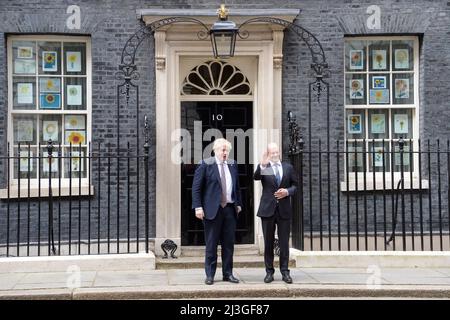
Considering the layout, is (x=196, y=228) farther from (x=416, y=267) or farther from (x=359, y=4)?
(x=359, y=4)

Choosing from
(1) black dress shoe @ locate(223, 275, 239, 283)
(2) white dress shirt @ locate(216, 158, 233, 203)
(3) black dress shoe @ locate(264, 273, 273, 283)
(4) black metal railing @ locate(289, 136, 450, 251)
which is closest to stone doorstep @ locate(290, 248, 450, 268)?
(4) black metal railing @ locate(289, 136, 450, 251)

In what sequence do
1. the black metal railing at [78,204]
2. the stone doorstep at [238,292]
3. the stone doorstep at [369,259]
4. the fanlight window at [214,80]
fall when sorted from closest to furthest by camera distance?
the stone doorstep at [238,292]
the stone doorstep at [369,259]
the black metal railing at [78,204]
the fanlight window at [214,80]

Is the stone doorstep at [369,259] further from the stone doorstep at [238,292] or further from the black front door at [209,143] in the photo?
the black front door at [209,143]

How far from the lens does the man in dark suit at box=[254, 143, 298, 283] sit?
842cm

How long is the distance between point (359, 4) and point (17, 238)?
644cm

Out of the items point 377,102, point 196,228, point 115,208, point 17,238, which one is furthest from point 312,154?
point 17,238

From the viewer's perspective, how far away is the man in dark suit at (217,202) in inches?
329

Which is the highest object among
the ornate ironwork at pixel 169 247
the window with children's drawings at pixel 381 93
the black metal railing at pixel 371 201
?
the window with children's drawings at pixel 381 93

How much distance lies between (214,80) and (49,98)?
8.71 ft

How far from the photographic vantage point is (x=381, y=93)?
11289 mm

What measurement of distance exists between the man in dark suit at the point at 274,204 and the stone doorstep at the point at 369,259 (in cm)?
123

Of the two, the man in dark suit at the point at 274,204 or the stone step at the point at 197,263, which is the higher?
the man in dark suit at the point at 274,204

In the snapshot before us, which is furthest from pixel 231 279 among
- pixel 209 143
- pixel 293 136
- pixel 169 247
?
pixel 209 143

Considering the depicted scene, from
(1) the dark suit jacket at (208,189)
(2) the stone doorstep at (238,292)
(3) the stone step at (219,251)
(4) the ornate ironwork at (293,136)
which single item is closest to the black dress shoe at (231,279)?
(2) the stone doorstep at (238,292)
